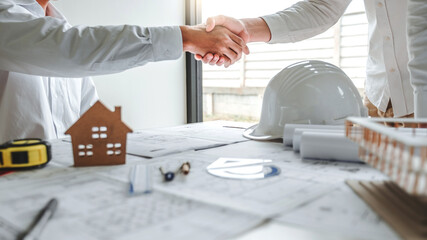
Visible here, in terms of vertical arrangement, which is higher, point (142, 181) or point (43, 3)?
point (43, 3)

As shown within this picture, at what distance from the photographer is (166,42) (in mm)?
1037

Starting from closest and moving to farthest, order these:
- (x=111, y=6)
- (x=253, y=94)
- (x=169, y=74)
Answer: (x=111, y=6) < (x=169, y=74) < (x=253, y=94)

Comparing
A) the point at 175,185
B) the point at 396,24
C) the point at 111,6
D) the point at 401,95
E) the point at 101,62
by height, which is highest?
the point at 111,6

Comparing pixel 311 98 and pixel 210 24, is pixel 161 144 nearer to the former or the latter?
pixel 311 98

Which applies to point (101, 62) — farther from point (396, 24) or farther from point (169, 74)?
point (169, 74)

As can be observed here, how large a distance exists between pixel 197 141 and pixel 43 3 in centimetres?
91

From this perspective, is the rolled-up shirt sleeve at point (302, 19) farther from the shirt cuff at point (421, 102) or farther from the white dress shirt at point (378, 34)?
the shirt cuff at point (421, 102)

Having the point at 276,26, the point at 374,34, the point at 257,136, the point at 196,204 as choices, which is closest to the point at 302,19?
the point at 276,26

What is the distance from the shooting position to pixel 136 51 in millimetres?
1018

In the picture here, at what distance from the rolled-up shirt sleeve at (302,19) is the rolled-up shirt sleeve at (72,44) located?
59 cm

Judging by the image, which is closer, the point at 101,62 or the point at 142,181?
the point at 142,181

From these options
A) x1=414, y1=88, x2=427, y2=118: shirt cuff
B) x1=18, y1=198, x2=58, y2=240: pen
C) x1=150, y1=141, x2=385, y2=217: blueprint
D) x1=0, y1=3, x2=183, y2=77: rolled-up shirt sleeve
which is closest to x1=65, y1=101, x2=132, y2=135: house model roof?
x1=150, y1=141, x2=385, y2=217: blueprint

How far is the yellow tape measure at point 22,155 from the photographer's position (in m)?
0.66

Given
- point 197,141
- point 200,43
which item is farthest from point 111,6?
point 197,141
